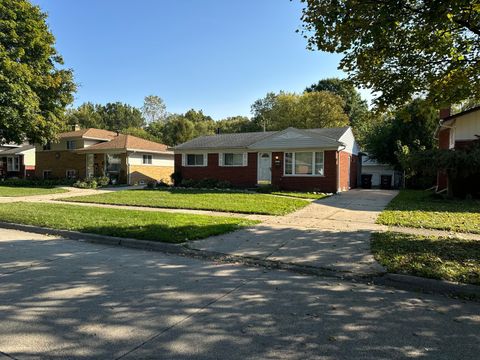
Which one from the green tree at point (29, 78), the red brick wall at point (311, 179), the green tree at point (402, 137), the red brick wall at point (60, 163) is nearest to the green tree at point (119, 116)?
the red brick wall at point (60, 163)

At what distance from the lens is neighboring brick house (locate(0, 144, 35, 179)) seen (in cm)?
3703

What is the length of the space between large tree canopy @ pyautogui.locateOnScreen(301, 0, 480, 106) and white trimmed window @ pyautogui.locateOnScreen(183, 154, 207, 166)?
53.1 feet

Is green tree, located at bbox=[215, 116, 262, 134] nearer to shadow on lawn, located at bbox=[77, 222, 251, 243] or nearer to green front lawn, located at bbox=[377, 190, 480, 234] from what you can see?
green front lawn, located at bbox=[377, 190, 480, 234]

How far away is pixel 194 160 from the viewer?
958 inches

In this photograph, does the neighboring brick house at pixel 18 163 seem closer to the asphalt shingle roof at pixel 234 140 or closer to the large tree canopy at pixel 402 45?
the asphalt shingle roof at pixel 234 140

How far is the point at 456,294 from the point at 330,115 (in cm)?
4066

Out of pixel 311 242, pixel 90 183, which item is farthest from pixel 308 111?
pixel 311 242

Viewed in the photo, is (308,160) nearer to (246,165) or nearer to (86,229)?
(246,165)

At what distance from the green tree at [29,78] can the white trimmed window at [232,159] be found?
13.1 metres

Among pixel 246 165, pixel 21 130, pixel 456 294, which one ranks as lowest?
pixel 456 294

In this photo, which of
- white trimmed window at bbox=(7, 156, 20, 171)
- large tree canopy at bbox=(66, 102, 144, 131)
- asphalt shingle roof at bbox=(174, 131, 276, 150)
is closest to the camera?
asphalt shingle roof at bbox=(174, 131, 276, 150)

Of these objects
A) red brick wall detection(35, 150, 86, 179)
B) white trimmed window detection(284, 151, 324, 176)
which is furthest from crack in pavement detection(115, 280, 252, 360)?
red brick wall detection(35, 150, 86, 179)

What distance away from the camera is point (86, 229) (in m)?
8.75

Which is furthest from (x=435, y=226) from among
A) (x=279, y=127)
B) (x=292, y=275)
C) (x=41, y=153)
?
(x=279, y=127)
